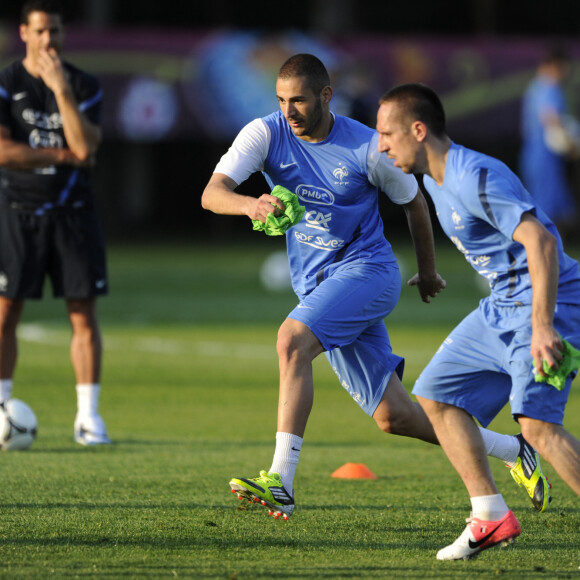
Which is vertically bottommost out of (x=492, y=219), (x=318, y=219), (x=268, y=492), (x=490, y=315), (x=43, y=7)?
(x=268, y=492)

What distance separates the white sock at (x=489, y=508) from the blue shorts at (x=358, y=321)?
3.79 ft

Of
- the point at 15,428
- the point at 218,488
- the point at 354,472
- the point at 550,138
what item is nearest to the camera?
the point at 218,488

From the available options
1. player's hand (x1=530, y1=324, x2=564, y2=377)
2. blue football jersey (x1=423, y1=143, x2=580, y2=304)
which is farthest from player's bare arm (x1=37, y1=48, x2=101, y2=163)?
player's hand (x1=530, y1=324, x2=564, y2=377)

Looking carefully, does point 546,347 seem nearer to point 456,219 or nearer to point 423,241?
point 456,219

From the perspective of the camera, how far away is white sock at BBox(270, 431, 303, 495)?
18.2ft

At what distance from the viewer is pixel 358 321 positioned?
5.89 metres

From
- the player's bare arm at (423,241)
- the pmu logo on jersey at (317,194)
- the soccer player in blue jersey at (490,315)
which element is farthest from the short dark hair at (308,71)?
the soccer player in blue jersey at (490,315)

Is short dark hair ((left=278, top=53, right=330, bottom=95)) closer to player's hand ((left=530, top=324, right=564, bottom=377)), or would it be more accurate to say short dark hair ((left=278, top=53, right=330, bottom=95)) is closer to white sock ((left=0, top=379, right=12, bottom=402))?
player's hand ((left=530, top=324, right=564, bottom=377))

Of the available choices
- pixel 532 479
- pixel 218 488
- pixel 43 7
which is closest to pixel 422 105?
pixel 532 479

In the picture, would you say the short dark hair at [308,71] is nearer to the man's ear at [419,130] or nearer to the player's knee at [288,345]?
the man's ear at [419,130]

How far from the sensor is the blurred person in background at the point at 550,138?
15750mm

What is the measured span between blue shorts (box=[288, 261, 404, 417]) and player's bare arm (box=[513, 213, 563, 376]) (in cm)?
136

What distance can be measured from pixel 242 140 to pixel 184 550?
207 cm

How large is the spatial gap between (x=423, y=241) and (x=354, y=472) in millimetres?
1580
